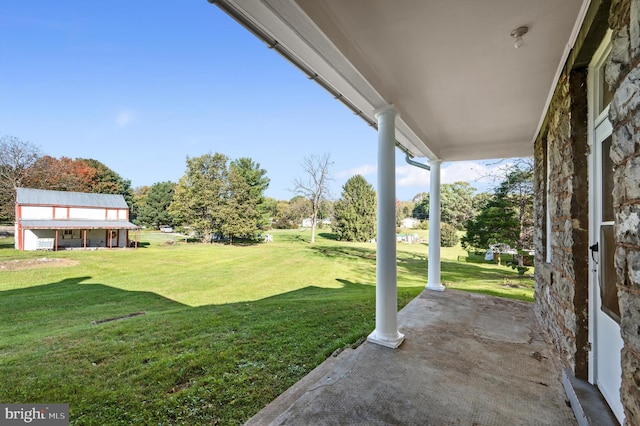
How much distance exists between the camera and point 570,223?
5.88 feet

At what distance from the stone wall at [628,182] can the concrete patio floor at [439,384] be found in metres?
0.83

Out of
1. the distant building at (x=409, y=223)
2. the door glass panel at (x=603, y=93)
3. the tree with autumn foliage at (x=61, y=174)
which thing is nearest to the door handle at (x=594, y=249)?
the door glass panel at (x=603, y=93)

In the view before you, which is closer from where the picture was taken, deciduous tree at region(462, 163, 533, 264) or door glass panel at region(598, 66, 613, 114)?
door glass panel at region(598, 66, 613, 114)

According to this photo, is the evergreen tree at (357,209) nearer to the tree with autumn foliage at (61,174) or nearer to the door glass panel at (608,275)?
the door glass panel at (608,275)

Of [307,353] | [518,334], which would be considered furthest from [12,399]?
[518,334]

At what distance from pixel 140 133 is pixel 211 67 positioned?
41.6 feet

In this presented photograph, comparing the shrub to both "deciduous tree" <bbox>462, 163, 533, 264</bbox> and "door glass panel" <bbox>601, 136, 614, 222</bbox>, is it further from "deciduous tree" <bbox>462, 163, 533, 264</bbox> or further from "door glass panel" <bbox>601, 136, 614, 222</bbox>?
"door glass panel" <bbox>601, 136, 614, 222</bbox>

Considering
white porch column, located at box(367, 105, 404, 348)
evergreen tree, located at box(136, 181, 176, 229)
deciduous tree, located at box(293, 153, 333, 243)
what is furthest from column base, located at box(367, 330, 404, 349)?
evergreen tree, located at box(136, 181, 176, 229)

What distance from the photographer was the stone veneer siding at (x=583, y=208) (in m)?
0.89

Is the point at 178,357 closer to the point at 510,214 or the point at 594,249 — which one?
the point at 594,249

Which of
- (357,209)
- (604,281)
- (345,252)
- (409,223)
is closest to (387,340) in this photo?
(604,281)

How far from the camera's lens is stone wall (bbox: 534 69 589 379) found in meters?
1.71

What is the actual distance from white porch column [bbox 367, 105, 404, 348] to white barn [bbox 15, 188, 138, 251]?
56.0 feet

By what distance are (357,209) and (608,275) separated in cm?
1758
